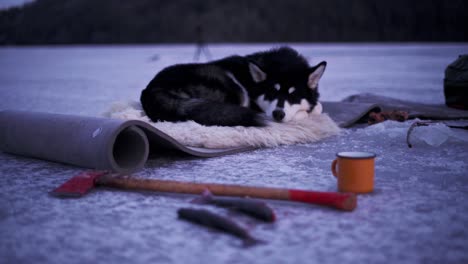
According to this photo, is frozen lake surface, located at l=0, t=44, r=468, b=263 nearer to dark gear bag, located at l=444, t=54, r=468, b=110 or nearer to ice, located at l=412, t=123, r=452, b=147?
ice, located at l=412, t=123, r=452, b=147

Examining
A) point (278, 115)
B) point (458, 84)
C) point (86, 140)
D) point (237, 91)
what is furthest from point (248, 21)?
point (86, 140)

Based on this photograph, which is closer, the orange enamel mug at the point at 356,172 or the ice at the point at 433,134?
the orange enamel mug at the point at 356,172

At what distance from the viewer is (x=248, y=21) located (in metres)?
28.0

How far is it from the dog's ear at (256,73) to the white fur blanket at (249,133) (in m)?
0.52

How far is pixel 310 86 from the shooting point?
388cm

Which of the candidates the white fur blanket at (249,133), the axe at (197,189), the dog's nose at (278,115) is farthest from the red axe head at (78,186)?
the dog's nose at (278,115)

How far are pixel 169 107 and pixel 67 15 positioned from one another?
2827cm

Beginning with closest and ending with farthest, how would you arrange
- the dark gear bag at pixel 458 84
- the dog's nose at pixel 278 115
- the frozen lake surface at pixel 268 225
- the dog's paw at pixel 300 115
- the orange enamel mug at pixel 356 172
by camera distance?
the frozen lake surface at pixel 268 225 < the orange enamel mug at pixel 356 172 < the dog's nose at pixel 278 115 < the dog's paw at pixel 300 115 < the dark gear bag at pixel 458 84

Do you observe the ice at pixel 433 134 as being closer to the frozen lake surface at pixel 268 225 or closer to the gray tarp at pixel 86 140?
the frozen lake surface at pixel 268 225

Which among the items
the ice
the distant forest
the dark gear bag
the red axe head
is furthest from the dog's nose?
→ the distant forest

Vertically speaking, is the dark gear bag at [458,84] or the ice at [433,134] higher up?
the dark gear bag at [458,84]

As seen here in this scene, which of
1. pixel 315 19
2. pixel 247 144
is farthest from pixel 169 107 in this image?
pixel 315 19

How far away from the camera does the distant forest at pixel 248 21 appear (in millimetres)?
23172

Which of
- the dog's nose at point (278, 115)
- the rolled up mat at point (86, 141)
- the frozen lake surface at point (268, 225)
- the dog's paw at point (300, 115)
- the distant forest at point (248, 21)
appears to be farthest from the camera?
the distant forest at point (248, 21)
